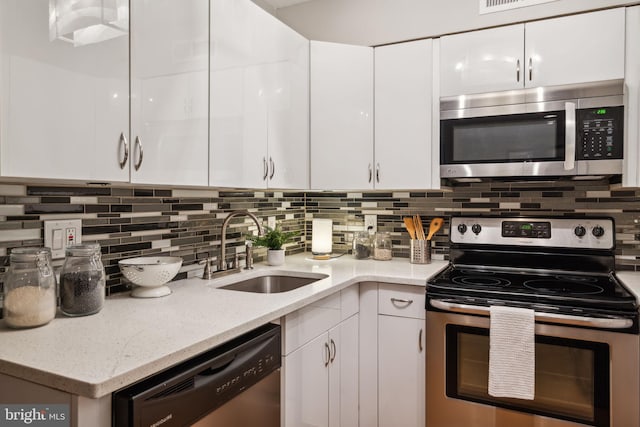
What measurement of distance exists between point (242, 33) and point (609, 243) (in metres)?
2.00

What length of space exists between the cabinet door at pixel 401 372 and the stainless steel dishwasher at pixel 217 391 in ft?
2.50

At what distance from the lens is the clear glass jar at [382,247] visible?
260cm

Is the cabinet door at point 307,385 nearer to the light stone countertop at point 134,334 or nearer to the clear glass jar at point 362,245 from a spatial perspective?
the light stone countertop at point 134,334

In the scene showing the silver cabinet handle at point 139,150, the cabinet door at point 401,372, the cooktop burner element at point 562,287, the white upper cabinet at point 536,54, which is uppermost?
the white upper cabinet at point 536,54

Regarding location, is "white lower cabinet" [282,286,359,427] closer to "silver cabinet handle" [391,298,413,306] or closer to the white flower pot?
"silver cabinet handle" [391,298,413,306]

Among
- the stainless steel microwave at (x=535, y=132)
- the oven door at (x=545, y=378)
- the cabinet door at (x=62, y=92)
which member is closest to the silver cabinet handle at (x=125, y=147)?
the cabinet door at (x=62, y=92)

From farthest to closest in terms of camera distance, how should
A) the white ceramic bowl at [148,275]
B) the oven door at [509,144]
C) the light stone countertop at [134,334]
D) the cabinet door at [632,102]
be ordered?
the oven door at [509,144] < the cabinet door at [632,102] < the white ceramic bowl at [148,275] < the light stone countertop at [134,334]

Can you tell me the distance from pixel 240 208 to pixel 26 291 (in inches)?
50.3

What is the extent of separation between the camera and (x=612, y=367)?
1676 millimetres

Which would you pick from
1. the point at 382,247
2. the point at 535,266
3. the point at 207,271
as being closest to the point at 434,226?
the point at 382,247

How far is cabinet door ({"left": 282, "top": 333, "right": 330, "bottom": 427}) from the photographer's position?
1.61 meters

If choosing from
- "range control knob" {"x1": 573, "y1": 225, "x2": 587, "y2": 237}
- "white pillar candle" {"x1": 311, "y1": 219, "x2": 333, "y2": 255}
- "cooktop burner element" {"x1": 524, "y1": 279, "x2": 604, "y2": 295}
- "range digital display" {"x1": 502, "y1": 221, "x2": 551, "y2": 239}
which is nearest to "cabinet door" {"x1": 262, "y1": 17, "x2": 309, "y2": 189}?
"white pillar candle" {"x1": 311, "y1": 219, "x2": 333, "y2": 255}

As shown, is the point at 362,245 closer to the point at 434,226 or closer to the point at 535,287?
the point at 434,226

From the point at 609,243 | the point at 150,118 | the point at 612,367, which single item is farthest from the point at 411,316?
the point at 150,118
